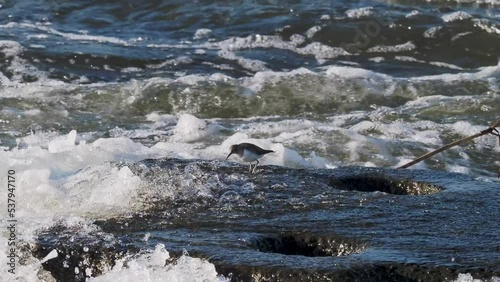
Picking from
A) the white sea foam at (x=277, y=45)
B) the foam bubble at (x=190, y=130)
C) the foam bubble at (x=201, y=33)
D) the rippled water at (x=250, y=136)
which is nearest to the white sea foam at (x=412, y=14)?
the rippled water at (x=250, y=136)

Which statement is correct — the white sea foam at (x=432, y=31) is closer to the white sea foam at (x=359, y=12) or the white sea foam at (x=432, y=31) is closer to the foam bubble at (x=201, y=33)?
the white sea foam at (x=359, y=12)

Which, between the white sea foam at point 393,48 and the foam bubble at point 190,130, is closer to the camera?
the foam bubble at point 190,130

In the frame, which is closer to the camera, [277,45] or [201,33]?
[277,45]

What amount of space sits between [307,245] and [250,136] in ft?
16.9

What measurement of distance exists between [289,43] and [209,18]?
6.31 feet

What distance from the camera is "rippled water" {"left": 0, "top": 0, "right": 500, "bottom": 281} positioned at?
13.4 feet

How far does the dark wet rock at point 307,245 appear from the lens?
4.21m

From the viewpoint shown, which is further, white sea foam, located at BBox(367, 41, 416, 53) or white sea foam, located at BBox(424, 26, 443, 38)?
white sea foam, located at BBox(424, 26, 443, 38)

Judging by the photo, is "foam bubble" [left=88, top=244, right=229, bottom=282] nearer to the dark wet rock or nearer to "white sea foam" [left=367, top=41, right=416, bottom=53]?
the dark wet rock

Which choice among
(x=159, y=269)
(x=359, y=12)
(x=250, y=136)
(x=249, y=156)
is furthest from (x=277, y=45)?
(x=159, y=269)

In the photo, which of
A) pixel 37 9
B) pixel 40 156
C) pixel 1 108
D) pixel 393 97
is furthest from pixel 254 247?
pixel 37 9

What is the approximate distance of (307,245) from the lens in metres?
4.30

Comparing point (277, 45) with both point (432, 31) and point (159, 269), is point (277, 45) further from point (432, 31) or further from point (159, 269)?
point (159, 269)

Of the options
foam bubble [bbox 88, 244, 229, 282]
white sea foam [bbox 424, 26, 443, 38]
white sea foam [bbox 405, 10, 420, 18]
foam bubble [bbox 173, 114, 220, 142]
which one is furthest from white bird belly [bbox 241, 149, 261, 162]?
white sea foam [bbox 405, 10, 420, 18]
